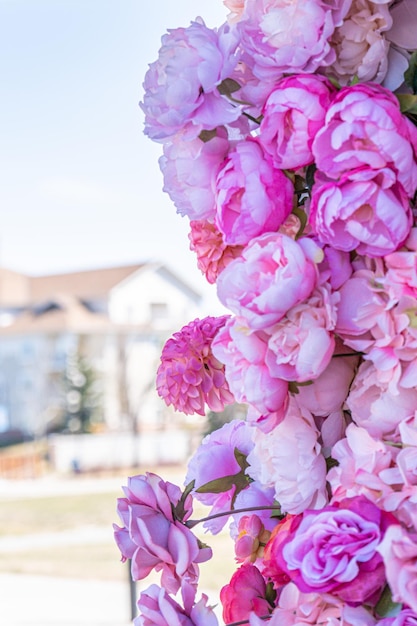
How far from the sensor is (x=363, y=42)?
50 cm

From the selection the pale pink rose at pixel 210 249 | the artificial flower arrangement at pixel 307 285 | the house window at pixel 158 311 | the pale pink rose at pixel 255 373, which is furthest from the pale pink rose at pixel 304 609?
the house window at pixel 158 311

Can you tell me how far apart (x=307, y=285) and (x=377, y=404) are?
8 cm

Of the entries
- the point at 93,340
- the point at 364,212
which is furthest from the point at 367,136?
the point at 93,340

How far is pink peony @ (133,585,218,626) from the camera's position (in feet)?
1.71

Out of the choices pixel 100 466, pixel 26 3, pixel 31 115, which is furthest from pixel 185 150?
pixel 31 115

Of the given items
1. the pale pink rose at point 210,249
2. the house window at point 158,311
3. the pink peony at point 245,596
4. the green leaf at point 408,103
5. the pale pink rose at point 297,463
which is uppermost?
the house window at point 158,311

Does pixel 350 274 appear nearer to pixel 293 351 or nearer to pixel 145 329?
pixel 293 351

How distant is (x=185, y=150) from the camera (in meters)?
0.52

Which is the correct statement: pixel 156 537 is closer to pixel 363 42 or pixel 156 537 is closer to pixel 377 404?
pixel 377 404

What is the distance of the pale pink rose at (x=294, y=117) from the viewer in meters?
0.47

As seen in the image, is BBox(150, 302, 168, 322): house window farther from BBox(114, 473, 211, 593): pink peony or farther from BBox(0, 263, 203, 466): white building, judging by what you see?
BBox(114, 473, 211, 593): pink peony

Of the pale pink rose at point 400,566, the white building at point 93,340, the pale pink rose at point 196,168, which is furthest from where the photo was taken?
the white building at point 93,340

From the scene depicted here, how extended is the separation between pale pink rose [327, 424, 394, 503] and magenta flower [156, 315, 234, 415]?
6.6 inches

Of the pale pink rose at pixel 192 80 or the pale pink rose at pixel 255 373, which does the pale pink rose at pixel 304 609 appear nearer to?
the pale pink rose at pixel 255 373
